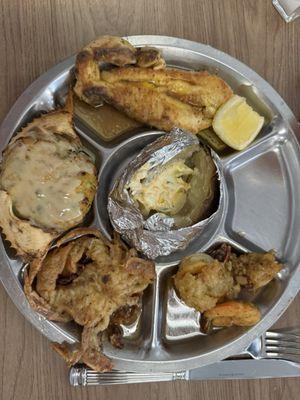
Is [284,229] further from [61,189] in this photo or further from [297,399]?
[61,189]

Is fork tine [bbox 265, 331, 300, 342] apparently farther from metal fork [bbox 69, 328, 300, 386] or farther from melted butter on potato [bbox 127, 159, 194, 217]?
melted butter on potato [bbox 127, 159, 194, 217]

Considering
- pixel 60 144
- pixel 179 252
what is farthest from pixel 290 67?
pixel 60 144

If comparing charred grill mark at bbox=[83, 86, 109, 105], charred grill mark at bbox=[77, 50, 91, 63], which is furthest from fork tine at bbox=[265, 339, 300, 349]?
charred grill mark at bbox=[77, 50, 91, 63]

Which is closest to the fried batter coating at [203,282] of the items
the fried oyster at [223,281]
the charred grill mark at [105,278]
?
the fried oyster at [223,281]

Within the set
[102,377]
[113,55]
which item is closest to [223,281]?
[102,377]

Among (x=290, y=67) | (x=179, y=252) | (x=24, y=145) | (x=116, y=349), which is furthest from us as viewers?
(x=290, y=67)

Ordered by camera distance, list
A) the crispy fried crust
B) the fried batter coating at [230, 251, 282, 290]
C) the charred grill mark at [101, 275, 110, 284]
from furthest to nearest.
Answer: the fried batter coating at [230, 251, 282, 290] < the charred grill mark at [101, 275, 110, 284] < the crispy fried crust
